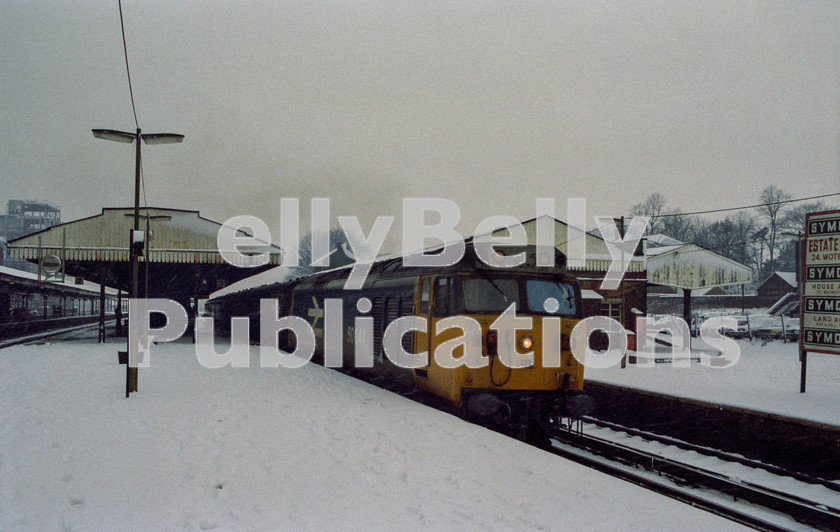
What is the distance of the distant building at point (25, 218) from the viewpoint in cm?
8794

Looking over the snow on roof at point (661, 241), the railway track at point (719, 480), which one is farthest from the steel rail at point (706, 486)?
the snow on roof at point (661, 241)

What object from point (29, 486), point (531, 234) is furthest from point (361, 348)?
point (531, 234)

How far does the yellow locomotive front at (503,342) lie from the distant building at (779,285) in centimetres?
5285

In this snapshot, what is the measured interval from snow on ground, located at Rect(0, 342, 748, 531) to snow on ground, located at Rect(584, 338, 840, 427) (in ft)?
17.3

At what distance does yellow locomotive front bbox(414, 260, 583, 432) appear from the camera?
862 cm

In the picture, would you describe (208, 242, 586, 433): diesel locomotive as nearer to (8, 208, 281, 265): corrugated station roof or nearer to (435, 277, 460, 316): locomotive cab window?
(435, 277, 460, 316): locomotive cab window

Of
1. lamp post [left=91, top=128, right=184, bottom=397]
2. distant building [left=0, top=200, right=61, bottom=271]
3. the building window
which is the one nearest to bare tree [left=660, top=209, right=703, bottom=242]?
the building window

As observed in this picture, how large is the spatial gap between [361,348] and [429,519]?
7.59 metres

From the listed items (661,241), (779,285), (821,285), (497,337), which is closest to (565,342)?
(497,337)

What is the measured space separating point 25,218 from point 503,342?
99807 millimetres

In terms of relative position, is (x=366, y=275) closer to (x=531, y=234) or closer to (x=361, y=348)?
(x=361, y=348)

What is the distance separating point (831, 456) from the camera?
8750 mm

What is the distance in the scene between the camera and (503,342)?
8711 mm

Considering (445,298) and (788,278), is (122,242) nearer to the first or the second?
(445,298)
